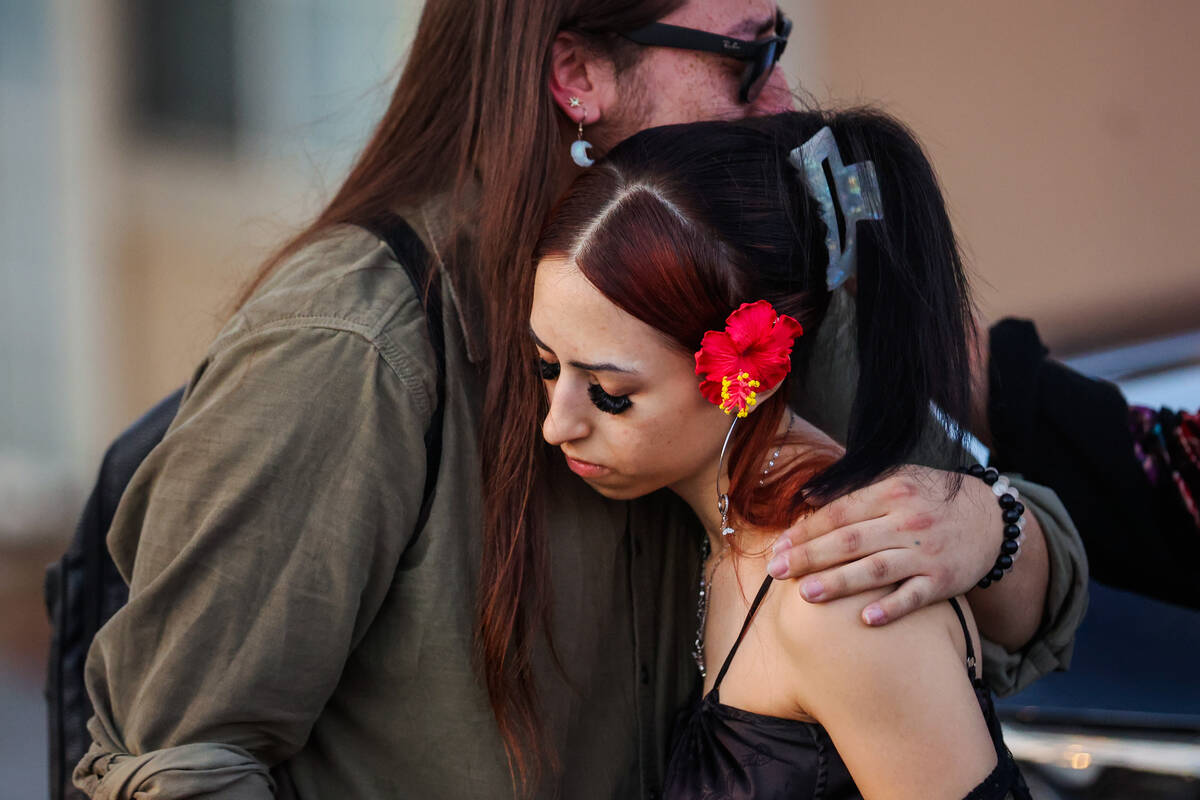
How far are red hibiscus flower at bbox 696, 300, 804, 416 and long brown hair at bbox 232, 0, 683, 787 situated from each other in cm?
34

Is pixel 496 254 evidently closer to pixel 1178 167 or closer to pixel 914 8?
pixel 1178 167

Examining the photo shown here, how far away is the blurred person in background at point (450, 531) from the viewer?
5.58ft

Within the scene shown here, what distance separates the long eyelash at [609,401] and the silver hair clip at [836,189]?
0.38m

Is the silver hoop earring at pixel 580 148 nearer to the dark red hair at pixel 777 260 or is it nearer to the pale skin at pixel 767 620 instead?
the dark red hair at pixel 777 260

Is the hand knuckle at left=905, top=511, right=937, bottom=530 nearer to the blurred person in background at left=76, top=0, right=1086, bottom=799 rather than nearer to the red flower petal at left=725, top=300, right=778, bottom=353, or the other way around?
the blurred person in background at left=76, top=0, right=1086, bottom=799

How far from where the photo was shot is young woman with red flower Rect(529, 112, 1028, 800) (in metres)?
1.64

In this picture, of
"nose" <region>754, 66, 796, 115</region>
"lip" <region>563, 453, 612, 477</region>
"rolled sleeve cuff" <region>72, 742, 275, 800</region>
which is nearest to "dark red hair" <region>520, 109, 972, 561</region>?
"lip" <region>563, 453, 612, 477</region>

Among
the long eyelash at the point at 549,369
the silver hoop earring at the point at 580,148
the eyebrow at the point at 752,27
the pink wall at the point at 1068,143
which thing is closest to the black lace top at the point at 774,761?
the long eyelash at the point at 549,369

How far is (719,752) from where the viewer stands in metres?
1.81

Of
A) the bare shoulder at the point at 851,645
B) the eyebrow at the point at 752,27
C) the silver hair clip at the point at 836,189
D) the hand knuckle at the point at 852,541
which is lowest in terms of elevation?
the bare shoulder at the point at 851,645

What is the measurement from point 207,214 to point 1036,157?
5794 mm

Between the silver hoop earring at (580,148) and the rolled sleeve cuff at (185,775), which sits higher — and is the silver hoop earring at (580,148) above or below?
above

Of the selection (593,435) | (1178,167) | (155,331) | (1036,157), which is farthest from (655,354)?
(155,331)

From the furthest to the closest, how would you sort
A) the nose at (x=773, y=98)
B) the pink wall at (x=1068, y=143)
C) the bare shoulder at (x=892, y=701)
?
1. the pink wall at (x=1068, y=143)
2. the nose at (x=773, y=98)
3. the bare shoulder at (x=892, y=701)
